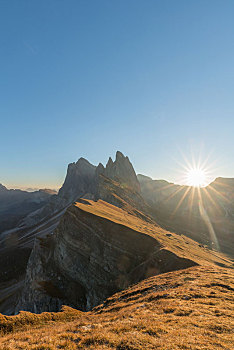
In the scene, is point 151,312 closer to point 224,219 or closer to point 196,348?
point 196,348

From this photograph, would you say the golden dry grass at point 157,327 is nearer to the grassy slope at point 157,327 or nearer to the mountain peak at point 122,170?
the grassy slope at point 157,327

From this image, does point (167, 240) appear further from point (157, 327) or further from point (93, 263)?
point (157, 327)

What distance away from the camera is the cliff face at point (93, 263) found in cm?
3093

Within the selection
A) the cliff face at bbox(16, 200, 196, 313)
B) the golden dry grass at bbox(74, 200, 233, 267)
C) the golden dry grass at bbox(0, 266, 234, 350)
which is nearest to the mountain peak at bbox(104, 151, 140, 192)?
the golden dry grass at bbox(74, 200, 233, 267)

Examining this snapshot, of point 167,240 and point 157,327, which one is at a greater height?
point 157,327

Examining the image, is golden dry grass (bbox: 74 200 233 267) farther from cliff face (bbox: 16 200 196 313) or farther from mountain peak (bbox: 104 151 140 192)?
mountain peak (bbox: 104 151 140 192)

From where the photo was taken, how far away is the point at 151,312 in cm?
1218

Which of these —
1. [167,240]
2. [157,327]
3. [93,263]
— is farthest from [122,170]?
[157,327]

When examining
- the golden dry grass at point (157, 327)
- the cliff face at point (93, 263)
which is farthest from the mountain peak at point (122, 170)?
the golden dry grass at point (157, 327)

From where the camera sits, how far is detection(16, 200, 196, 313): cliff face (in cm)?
3093

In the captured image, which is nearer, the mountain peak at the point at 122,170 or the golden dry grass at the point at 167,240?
the golden dry grass at the point at 167,240

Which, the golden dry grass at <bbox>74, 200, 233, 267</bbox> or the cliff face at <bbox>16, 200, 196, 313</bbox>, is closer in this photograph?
the cliff face at <bbox>16, 200, 196, 313</bbox>

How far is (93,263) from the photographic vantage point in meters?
37.7

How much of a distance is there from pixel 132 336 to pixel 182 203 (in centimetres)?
20408
